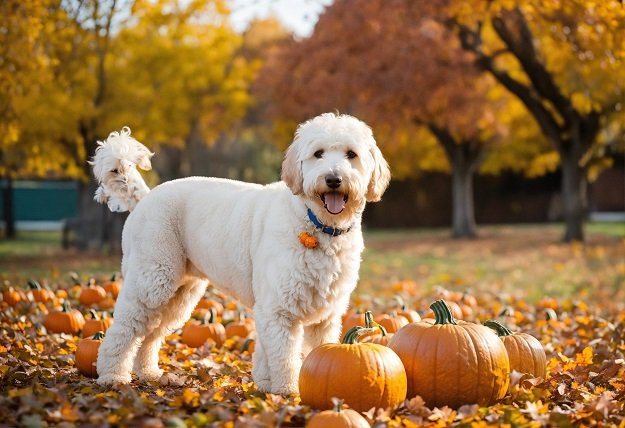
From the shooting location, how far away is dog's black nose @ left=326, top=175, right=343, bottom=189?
4.14 meters

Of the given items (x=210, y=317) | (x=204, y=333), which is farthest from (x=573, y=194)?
(x=204, y=333)

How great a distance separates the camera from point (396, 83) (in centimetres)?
1784

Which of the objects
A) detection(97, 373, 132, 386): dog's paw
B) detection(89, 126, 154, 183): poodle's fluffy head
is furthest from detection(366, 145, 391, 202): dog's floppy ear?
detection(97, 373, 132, 386): dog's paw

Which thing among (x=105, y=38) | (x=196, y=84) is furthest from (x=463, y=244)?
(x=105, y=38)

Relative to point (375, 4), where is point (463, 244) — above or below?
below

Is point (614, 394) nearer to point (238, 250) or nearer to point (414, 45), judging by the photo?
point (238, 250)

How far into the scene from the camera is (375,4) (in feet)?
52.9

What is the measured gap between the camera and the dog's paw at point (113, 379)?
15.7 feet

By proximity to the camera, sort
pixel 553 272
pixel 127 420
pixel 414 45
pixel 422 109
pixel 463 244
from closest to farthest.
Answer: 1. pixel 127 420
2. pixel 553 272
3. pixel 414 45
4. pixel 422 109
5. pixel 463 244

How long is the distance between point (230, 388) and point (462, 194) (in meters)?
19.6

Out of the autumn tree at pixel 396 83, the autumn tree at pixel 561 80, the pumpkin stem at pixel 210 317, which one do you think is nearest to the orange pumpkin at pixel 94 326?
the pumpkin stem at pixel 210 317

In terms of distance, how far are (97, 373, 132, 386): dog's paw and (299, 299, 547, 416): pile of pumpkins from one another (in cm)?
135

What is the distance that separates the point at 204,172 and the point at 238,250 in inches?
1025

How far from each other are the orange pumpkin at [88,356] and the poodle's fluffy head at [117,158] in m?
1.17
